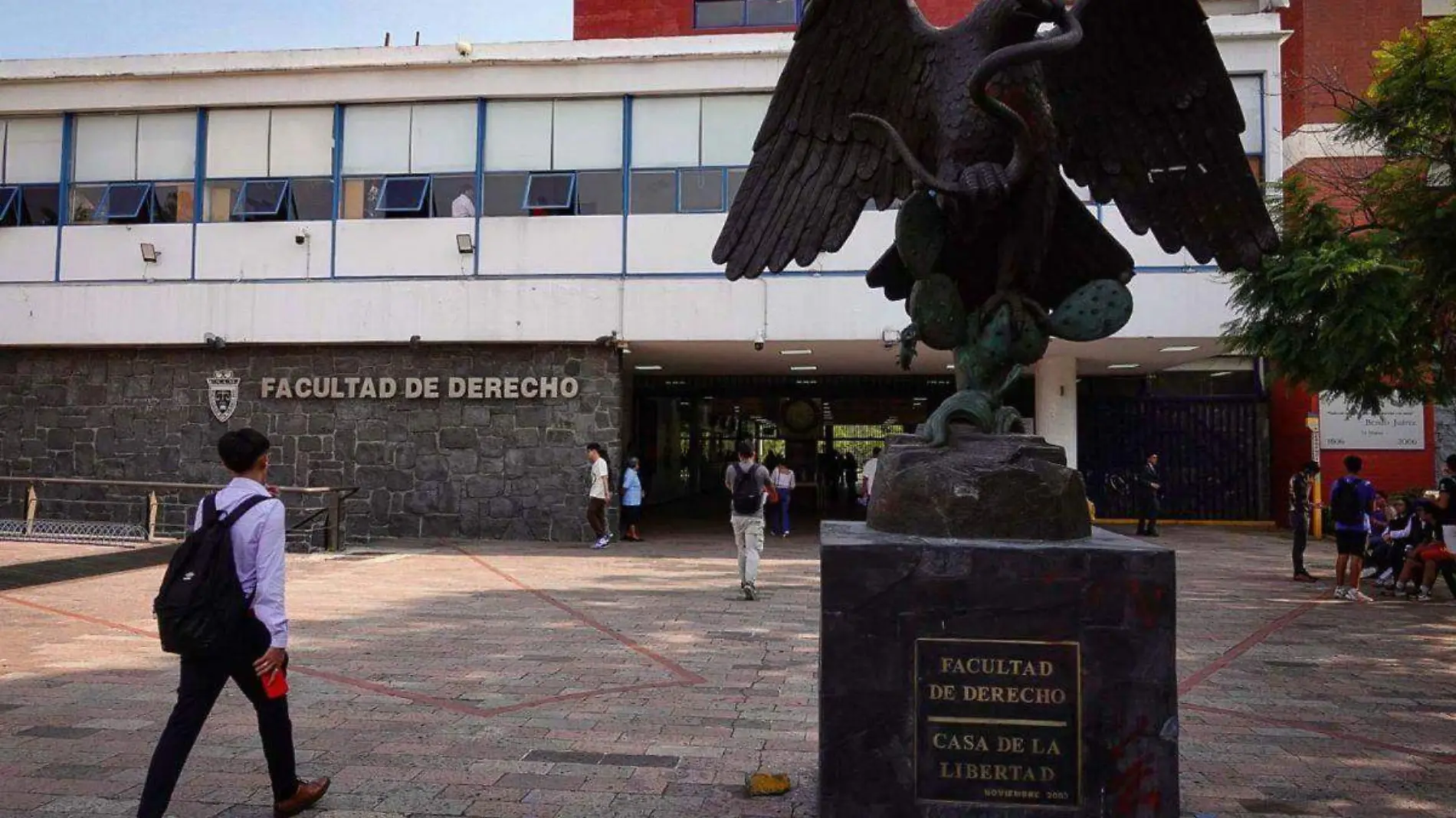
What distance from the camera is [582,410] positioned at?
14.3 meters

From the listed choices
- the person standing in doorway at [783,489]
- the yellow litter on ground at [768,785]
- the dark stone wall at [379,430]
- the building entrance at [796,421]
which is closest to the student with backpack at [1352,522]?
the yellow litter on ground at [768,785]

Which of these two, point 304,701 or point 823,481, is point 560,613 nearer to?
point 304,701

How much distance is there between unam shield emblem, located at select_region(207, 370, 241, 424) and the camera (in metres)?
14.9

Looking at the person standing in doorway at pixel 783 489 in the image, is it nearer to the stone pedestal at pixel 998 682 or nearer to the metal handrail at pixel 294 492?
the metal handrail at pixel 294 492

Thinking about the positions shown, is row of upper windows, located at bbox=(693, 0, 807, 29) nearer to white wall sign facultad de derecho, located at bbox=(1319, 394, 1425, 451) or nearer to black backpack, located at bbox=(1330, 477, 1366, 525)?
white wall sign facultad de derecho, located at bbox=(1319, 394, 1425, 451)

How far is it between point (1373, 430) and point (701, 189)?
492 inches

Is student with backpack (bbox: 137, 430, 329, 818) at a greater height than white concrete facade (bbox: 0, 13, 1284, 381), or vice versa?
white concrete facade (bbox: 0, 13, 1284, 381)

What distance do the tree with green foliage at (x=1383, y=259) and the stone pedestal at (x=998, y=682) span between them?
20.1 feet

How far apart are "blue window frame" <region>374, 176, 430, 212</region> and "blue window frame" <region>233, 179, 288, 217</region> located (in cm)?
160

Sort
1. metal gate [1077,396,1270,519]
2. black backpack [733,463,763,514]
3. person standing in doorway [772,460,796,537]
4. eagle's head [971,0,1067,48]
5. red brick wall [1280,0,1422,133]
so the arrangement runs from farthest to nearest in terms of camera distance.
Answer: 1. metal gate [1077,396,1270,519]
2. red brick wall [1280,0,1422,133]
3. person standing in doorway [772,460,796,537]
4. black backpack [733,463,763,514]
5. eagle's head [971,0,1067,48]

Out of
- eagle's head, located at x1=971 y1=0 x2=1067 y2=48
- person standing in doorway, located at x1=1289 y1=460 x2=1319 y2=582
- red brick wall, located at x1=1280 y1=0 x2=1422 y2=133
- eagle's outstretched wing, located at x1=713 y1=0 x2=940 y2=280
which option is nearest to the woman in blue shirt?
person standing in doorway, located at x1=1289 y1=460 x2=1319 y2=582

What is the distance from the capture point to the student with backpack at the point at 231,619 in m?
3.16

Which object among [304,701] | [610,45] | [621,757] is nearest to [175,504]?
[610,45]

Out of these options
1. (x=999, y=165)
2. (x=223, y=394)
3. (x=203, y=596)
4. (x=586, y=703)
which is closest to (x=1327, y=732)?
(x=999, y=165)
